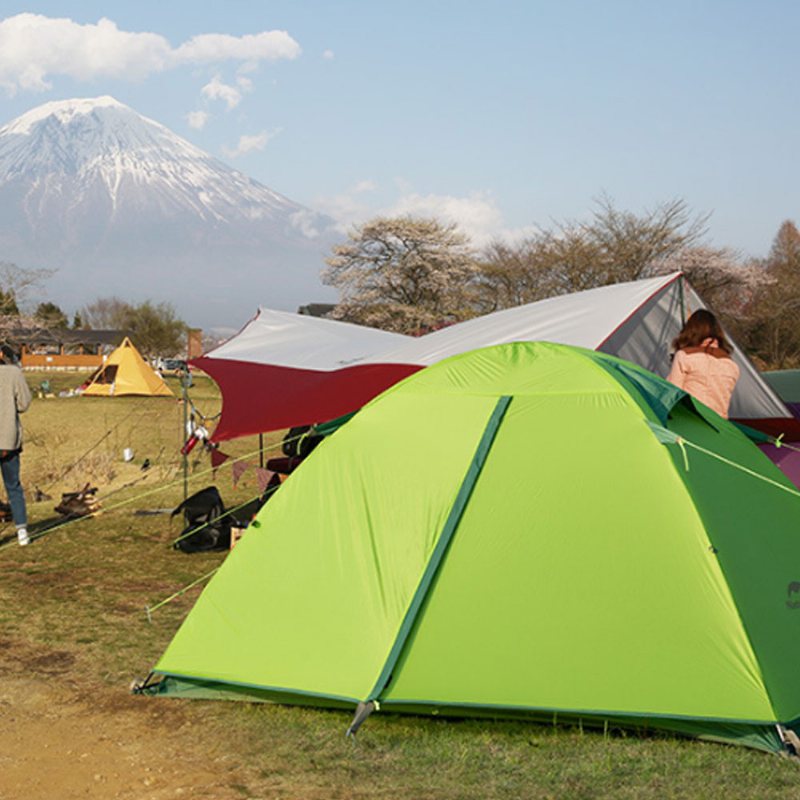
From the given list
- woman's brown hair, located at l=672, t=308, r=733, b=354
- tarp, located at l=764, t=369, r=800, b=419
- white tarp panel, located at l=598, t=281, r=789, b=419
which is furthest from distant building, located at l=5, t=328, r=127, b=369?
woman's brown hair, located at l=672, t=308, r=733, b=354

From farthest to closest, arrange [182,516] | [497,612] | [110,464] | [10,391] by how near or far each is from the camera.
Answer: [110,464], [182,516], [10,391], [497,612]

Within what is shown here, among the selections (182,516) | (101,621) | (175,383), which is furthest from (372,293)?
(101,621)

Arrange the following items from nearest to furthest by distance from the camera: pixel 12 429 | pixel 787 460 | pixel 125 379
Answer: pixel 787 460, pixel 12 429, pixel 125 379

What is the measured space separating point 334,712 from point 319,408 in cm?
334

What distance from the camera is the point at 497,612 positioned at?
14.3 ft

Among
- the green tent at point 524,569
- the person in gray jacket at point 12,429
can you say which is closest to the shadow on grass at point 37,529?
the person in gray jacket at point 12,429

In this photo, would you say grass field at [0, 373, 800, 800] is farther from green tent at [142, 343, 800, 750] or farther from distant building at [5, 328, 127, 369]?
distant building at [5, 328, 127, 369]

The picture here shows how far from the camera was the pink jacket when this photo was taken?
21.1ft

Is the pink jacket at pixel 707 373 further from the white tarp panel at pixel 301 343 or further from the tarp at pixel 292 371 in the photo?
the white tarp panel at pixel 301 343

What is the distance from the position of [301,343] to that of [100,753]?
6000 mm

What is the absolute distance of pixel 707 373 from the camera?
21.1 ft

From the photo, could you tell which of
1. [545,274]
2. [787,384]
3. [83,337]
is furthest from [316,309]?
[787,384]

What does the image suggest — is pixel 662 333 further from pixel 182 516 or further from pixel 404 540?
pixel 182 516

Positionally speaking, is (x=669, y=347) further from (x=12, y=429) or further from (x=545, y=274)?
(x=545, y=274)
